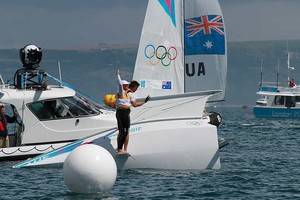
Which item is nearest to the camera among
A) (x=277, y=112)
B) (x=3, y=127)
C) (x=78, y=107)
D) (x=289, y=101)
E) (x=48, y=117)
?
(x=3, y=127)

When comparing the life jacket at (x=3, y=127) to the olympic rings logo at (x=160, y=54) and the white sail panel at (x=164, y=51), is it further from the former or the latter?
the olympic rings logo at (x=160, y=54)

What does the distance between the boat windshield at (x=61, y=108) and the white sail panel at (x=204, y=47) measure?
240 inches

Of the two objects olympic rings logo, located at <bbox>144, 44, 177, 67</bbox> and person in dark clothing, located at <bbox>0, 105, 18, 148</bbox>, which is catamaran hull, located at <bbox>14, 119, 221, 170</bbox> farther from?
olympic rings logo, located at <bbox>144, 44, 177, 67</bbox>

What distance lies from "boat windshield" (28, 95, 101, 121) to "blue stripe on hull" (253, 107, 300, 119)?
5605cm

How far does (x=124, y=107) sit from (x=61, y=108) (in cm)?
396

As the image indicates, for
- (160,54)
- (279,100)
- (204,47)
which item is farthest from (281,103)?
(160,54)

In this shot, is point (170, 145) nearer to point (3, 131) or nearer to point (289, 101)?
point (3, 131)

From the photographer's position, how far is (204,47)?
32812 mm

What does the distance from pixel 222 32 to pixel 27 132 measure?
955 centimetres

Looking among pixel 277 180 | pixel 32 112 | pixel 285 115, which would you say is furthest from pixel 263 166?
pixel 285 115

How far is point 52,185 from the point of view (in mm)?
22125

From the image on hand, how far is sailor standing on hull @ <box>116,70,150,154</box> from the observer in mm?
23719

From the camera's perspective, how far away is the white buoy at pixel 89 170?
65.7 ft

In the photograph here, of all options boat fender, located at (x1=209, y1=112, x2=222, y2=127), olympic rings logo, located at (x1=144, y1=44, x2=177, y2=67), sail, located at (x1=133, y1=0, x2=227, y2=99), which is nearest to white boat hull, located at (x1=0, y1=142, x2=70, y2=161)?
boat fender, located at (x1=209, y1=112, x2=222, y2=127)
